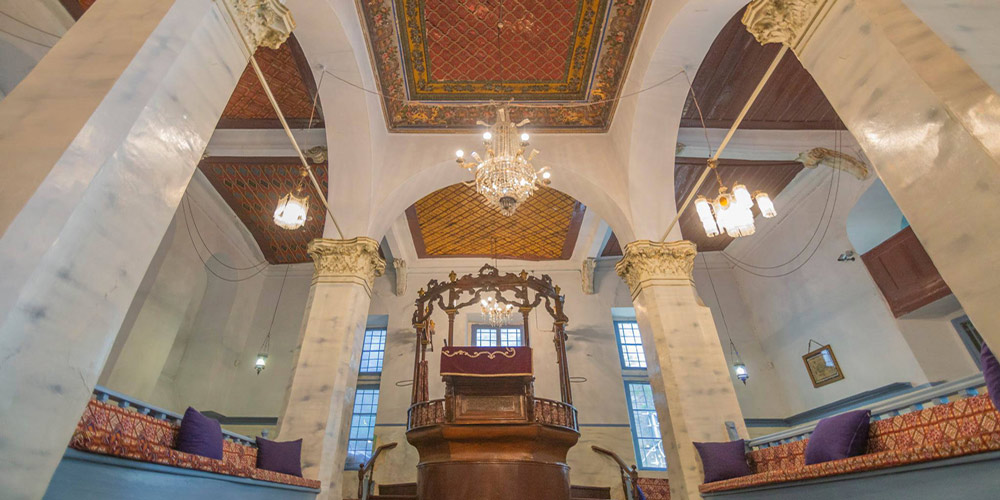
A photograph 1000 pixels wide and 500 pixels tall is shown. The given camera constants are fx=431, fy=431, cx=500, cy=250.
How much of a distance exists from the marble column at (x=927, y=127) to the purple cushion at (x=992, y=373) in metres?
0.32

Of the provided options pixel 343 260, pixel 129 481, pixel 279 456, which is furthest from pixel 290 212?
pixel 129 481

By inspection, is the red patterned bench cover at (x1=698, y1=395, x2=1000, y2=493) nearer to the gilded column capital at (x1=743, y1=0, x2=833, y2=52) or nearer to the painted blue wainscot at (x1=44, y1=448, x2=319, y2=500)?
the gilded column capital at (x1=743, y1=0, x2=833, y2=52)

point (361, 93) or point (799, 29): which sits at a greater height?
point (361, 93)

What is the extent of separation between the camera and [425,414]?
20.5ft

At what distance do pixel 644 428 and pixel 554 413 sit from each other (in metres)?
4.71

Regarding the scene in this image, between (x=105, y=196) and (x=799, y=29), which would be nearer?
(x=105, y=196)

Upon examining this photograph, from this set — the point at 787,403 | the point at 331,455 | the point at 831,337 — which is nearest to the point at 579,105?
the point at 331,455

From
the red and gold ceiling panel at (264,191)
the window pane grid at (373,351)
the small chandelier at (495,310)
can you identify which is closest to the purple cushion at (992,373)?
the small chandelier at (495,310)

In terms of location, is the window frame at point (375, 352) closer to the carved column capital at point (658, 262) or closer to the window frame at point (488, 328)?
the window frame at point (488, 328)

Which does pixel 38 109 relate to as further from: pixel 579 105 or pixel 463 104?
pixel 579 105

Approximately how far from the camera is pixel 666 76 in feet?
19.5

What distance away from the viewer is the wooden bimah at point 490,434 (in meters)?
5.39

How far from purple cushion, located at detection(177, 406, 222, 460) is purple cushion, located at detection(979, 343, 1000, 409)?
4.69 meters

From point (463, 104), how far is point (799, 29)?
4.95 meters
